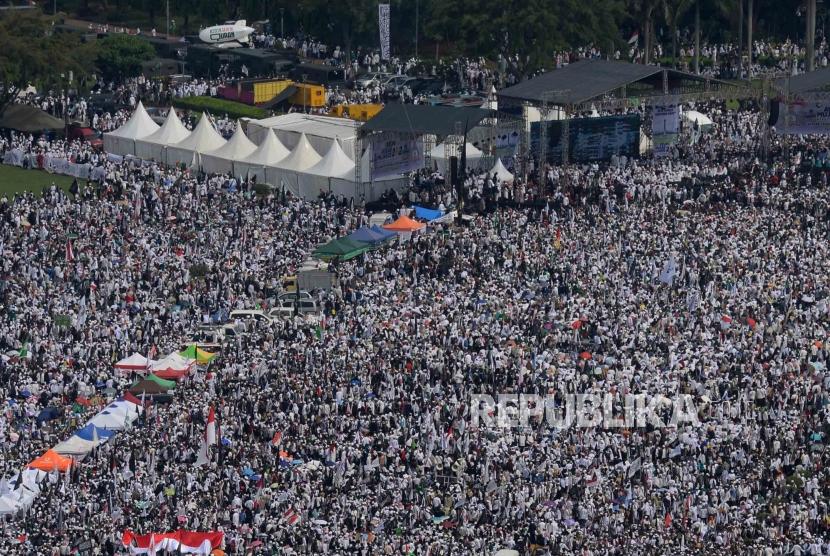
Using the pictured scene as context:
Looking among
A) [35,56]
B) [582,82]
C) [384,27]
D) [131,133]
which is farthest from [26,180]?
[384,27]

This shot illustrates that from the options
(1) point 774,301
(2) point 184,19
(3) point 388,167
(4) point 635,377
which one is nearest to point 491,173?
(3) point 388,167

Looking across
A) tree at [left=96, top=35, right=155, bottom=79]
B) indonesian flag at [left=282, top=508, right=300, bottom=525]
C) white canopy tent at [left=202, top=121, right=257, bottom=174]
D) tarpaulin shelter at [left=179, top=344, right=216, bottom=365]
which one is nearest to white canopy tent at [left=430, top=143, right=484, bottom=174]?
white canopy tent at [left=202, top=121, right=257, bottom=174]

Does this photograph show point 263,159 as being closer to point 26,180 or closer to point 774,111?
point 26,180

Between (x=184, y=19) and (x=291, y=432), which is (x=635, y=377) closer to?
(x=291, y=432)

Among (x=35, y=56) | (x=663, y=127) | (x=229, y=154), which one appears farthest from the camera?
Result: (x=35, y=56)

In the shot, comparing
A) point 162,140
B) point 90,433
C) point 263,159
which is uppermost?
point 162,140

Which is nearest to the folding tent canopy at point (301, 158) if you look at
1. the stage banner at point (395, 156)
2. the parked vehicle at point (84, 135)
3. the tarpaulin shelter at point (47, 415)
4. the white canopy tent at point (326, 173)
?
the white canopy tent at point (326, 173)
